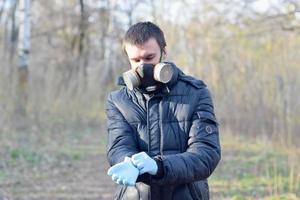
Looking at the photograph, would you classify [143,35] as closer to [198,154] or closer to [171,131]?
[171,131]

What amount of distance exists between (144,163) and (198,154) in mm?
360

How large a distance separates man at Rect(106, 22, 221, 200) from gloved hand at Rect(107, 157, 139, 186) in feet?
0.77

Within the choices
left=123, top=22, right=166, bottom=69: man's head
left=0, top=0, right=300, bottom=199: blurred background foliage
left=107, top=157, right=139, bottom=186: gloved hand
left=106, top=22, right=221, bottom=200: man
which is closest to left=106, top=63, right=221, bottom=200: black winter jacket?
left=106, top=22, right=221, bottom=200: man

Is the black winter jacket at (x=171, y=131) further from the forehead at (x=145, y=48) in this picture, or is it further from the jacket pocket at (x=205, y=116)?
the forehead at (x=145, y=48)

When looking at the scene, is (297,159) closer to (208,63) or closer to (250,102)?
(250,102)

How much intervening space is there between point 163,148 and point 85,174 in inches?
298

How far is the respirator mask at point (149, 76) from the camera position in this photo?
10.3ft

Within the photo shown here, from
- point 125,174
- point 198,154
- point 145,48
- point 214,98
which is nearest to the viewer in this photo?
point 125,174

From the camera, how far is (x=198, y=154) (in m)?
3.15

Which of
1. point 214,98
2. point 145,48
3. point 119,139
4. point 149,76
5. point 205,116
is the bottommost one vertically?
point 214,98

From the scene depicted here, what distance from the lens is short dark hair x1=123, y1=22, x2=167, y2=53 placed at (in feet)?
10.7

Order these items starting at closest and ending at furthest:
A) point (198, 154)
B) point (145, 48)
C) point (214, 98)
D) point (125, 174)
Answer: point (125, 174), point (198, 154), point (145, 48), point (214, 98)

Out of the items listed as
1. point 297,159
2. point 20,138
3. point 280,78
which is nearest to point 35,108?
point 20,138

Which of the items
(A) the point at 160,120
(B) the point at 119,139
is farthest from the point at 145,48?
(B) the point at 119,139
